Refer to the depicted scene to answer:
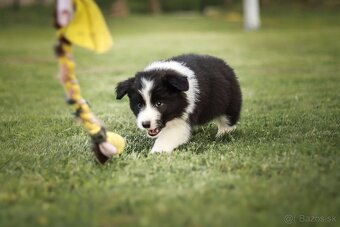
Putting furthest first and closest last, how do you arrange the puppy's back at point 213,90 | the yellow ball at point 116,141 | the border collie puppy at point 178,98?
the puppy's back at point 213,90
the border collie puppy at point 178,98
the yellow ball at point 116,141

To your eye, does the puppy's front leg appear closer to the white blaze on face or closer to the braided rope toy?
the white blaze on face

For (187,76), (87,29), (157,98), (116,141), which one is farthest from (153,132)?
(87,29)

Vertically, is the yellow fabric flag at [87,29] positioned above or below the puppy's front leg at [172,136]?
above

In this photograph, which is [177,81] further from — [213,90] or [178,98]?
[213,90]

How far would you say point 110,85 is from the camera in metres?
11.0

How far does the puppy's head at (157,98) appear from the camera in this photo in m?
5.28

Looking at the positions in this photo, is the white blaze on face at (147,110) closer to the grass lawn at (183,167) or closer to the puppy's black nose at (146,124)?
the puppy's black nose at (146,124)

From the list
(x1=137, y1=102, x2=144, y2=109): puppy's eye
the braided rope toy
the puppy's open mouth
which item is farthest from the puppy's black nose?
the braided rope toy

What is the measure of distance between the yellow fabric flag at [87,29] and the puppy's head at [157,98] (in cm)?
100

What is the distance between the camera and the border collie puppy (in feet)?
17.5

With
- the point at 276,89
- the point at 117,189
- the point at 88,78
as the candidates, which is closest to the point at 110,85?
the point at 88,78

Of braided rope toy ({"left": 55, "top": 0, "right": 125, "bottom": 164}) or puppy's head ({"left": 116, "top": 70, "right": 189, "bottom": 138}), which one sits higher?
braided rope toy ({"left": 55, "top": 0, "right": 125, "bottom": 164})

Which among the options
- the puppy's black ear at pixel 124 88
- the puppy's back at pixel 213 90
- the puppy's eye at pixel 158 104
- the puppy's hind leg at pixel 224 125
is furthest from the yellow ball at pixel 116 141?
the puppy's hind leg at pixel 224 125

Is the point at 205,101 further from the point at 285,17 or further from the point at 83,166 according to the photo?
the point at 285,17
